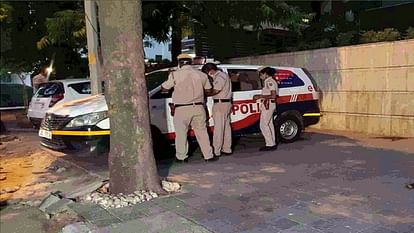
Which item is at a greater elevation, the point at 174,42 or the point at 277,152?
the point at 174,42

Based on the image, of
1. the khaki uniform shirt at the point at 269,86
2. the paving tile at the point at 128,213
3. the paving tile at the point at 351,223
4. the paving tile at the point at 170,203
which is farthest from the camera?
the khaki uniform shirt at the point at 269,86

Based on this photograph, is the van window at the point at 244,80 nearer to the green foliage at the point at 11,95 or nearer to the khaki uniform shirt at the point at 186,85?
the khaki uniform shirt at the point at 186,85

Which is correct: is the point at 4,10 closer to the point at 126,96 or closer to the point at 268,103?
the point at 268,103

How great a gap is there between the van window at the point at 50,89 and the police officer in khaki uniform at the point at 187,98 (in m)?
5.34

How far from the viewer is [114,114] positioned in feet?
17.9

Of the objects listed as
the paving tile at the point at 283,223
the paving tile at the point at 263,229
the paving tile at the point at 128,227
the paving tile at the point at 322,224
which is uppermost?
the paving tile at the point at 322,224

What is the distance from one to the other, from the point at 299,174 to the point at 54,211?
3348 millimetres

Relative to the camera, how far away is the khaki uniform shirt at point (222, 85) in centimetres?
783

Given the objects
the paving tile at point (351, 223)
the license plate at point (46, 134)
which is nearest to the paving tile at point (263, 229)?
the paving tile at point (351, 223)

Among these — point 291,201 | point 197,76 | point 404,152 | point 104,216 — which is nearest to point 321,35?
point 404,152

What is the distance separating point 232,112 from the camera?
8.62 m

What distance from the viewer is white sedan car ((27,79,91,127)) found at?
1154 centimetres

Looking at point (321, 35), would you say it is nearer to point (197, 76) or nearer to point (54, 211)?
point (197, 76)

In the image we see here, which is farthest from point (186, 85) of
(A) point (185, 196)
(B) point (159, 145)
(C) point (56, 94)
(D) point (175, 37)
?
(D) point (175, 37)
